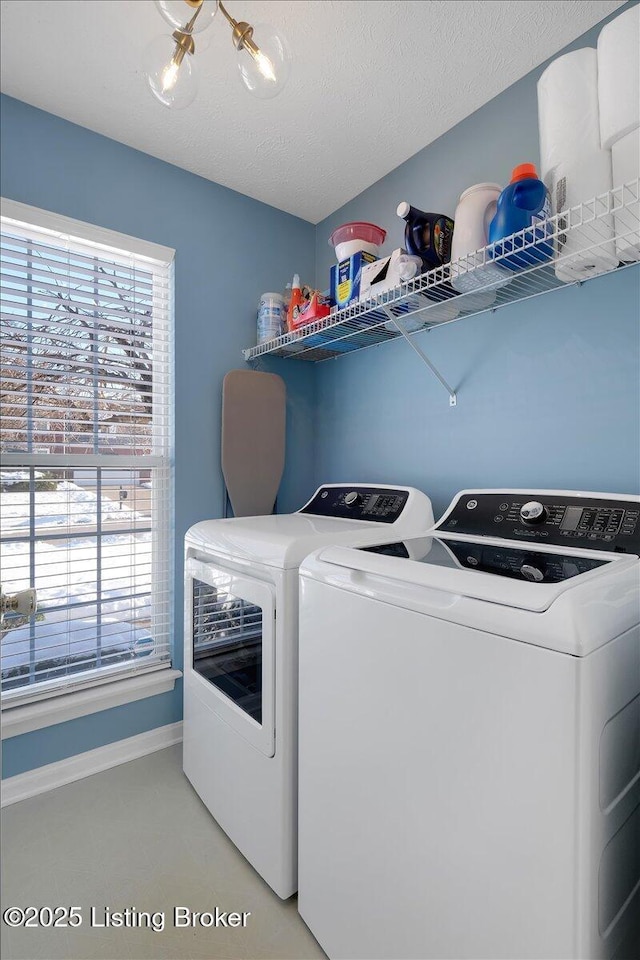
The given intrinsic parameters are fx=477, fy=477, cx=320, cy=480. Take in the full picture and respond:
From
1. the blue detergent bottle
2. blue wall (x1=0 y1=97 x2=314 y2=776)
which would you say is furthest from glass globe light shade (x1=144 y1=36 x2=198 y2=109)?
the blue detergent bottle

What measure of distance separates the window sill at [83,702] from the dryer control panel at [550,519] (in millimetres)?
1446

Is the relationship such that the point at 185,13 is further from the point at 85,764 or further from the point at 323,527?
the point at 85,764

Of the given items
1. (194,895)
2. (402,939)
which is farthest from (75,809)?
(402,939)

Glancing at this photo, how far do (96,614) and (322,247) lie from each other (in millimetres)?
2188

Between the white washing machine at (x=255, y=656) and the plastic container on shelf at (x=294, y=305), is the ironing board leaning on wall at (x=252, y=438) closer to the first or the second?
the plastic container on shelf at (x=294, y=305)

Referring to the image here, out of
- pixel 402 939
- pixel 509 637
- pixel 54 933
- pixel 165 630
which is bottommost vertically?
pixel 54 933

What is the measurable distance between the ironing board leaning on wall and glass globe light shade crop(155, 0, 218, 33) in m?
1.30

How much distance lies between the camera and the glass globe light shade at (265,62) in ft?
3.87

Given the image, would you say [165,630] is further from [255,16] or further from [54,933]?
[255,16]

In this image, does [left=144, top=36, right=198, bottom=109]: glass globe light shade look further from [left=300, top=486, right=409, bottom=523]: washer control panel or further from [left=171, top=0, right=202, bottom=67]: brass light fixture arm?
[left=300, top=486, right=409, bottom=523]: washer control panel

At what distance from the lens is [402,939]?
3.34 feet

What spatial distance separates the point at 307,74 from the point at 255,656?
1987 millimetres

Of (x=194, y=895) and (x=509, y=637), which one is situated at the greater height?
(x=509, y=637)

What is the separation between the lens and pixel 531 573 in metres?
1.00
